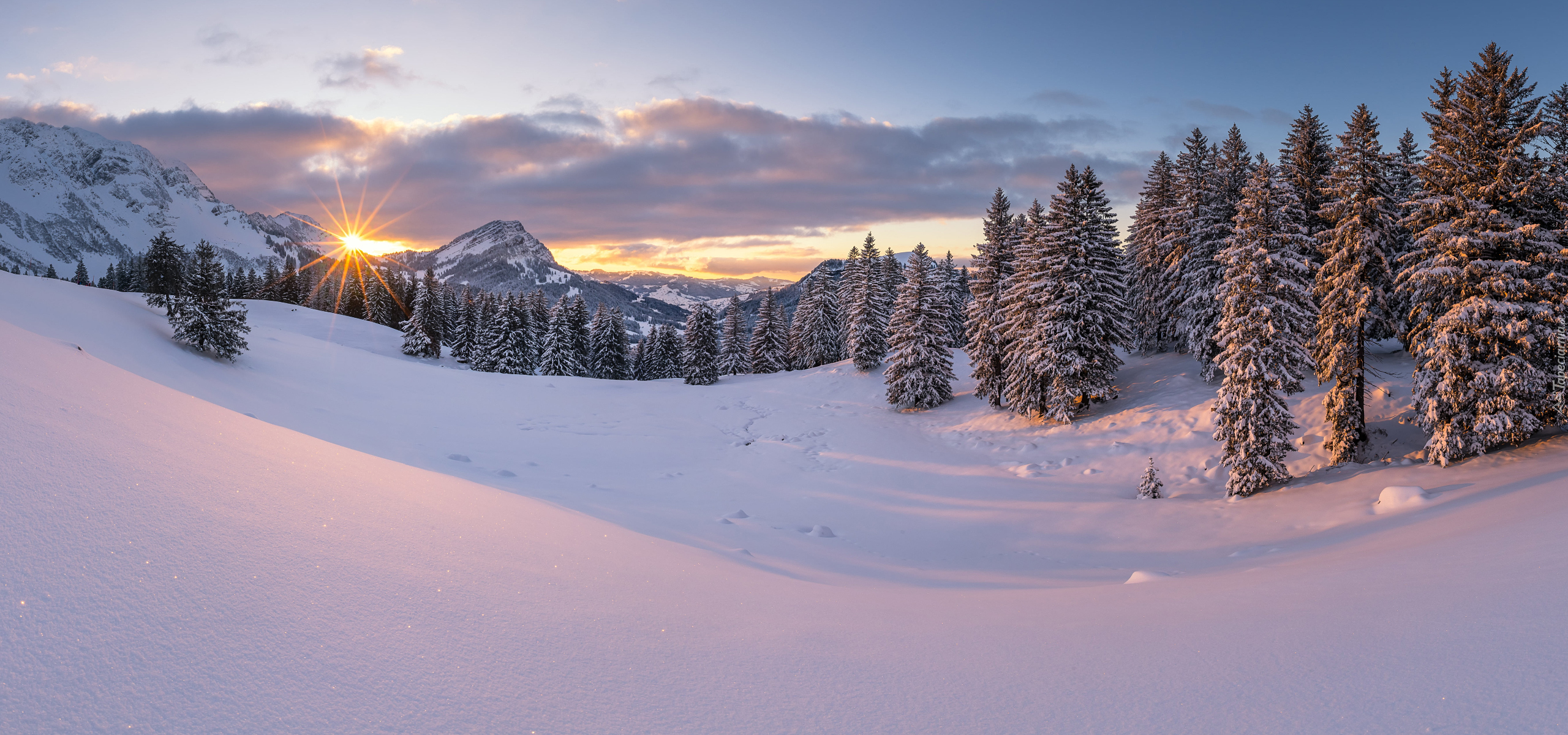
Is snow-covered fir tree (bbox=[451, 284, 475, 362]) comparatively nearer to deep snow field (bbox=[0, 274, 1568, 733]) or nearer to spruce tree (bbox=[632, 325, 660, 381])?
spruce tree (bbox=[632, 325, 660, 381])

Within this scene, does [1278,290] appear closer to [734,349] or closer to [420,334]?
[734,349]

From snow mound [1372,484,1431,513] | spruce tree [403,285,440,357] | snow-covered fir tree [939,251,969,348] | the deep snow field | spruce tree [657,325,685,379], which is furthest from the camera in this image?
spruce tree [657,325,685,379]

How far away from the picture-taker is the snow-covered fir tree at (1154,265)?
116ft

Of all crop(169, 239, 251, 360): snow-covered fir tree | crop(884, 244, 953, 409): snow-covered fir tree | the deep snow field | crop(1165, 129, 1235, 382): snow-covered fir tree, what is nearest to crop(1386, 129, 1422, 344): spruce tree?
crop(1165, 129, 1235, 382): snow-covered fir tree

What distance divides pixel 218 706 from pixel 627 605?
7.67ft

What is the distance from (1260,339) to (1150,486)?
19.9 ft

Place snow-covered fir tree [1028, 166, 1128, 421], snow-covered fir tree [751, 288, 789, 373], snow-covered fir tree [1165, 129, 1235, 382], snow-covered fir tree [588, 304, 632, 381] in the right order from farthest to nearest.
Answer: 1. snow-covered fir tree [588, 304, 632, 381]
2. snow-covered fir tree [751, 288, 789, 373]
3. snow-covered fir tree [1165, 129, 1235, 382]
4. snow-covered fir tree [1028, 166, 1128, 421]

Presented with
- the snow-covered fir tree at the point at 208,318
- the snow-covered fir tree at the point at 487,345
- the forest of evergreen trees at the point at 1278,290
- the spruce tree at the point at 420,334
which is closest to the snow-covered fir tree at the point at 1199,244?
the forest of evergreen trees at the point at 1278,290

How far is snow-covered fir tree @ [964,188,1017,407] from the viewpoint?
3231 centimetres

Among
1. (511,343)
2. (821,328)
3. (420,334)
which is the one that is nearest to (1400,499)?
(821,328)

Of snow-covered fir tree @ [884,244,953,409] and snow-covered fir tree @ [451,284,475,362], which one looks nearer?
snow-covered fir tree @ [884,244,953,409]

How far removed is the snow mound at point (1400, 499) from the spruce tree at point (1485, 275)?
422 centimetres

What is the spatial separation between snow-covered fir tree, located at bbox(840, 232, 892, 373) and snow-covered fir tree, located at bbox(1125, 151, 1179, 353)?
16.2 m

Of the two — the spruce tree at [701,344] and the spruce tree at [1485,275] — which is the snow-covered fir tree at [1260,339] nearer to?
the spruce tree at [1485,275]
